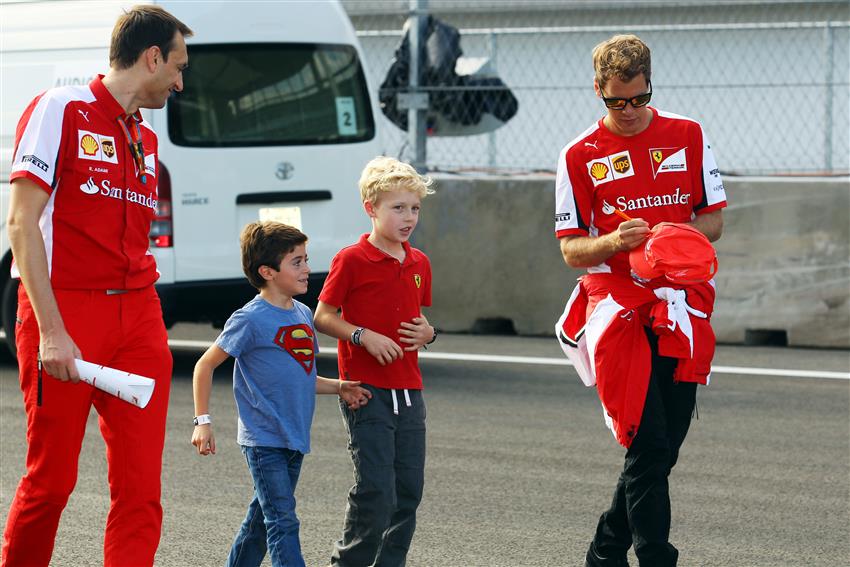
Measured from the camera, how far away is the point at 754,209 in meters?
10.5

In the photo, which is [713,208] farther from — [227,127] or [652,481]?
[227,127]

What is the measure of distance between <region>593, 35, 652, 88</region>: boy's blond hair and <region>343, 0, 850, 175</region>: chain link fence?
18.1 feet

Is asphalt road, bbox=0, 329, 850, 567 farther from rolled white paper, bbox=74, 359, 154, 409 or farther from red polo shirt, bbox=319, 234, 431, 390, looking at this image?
rolled white paper, bbox=74, 359, 154, 409

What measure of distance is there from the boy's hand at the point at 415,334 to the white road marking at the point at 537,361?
4924 mm

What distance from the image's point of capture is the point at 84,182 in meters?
4.09

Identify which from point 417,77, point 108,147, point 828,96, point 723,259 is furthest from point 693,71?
point 108,147

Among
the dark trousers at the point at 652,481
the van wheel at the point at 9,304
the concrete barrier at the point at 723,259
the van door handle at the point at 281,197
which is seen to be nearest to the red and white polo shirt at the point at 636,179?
the dark trousers at the point at 652,481

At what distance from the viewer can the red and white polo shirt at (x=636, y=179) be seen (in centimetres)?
469

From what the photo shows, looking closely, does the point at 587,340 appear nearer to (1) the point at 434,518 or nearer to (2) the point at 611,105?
(2) the point at 611,105

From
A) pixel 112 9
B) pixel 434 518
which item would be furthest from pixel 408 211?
pixel 112 9

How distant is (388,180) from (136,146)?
817 mm

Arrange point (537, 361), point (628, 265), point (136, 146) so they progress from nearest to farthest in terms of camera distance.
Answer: point (136, 146) < point (628, 265) < point (537, 361)

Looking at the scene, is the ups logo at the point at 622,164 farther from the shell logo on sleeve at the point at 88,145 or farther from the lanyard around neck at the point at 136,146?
the shell logo on sleeve at the point at 88,145

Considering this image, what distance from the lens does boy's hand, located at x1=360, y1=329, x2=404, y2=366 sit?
459 cm
